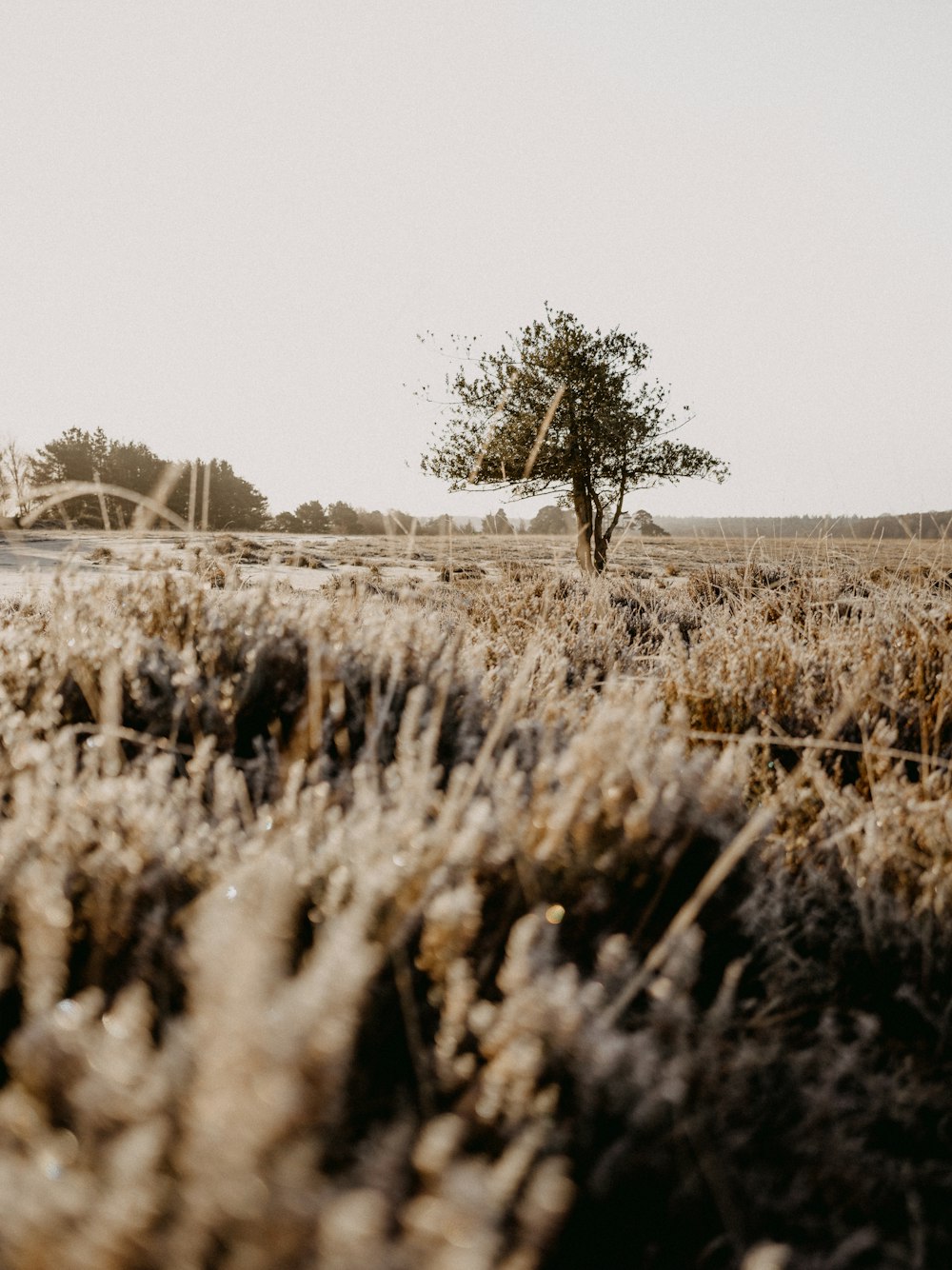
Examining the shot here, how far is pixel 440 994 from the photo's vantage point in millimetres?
1269

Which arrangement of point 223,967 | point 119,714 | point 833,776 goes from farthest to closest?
point 833,776, point 119,714, point 223,967

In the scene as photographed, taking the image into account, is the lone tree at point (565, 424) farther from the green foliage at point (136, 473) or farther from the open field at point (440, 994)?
the green foliage at point (136, 473)

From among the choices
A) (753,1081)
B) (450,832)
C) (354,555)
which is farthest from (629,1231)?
(354,555)

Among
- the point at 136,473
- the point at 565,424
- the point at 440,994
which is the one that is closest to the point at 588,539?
the point at 565,424

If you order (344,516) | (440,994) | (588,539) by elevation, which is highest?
(344,516)

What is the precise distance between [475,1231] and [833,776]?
8.06 feet

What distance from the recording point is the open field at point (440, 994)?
0.73 m

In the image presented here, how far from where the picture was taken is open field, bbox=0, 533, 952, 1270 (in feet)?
2.41

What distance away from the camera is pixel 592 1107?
1.11 m

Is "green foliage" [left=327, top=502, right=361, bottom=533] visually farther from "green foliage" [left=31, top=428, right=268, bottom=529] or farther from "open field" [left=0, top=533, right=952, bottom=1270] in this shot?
"open field" [left=0, top=533, right=952, bottom=1270]

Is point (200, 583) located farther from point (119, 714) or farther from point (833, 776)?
point (833, 776)

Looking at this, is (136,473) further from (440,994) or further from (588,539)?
(440,994)

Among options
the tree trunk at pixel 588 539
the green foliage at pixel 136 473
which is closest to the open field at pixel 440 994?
the tree trunk at pixel 588 539

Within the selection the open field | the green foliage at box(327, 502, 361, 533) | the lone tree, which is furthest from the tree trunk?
the green foliage at box(327, 502, 361, 533)
